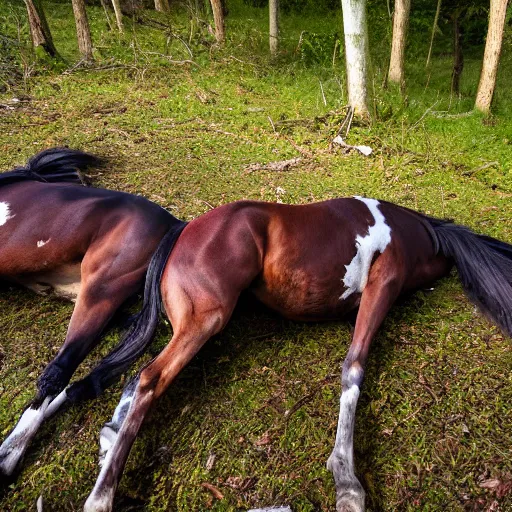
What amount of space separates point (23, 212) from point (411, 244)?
2329mm

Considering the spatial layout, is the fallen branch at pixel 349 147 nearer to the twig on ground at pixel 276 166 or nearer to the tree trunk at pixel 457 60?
the twig on ground at pixel 276 166

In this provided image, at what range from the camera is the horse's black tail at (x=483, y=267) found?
2.90 meters

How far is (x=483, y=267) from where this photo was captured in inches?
119

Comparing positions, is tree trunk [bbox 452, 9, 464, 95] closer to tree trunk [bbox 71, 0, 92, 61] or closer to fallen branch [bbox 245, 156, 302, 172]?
fallen branch [bbox 245, 156, 302, 172]

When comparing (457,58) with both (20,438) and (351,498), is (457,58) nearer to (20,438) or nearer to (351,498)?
(351,498)

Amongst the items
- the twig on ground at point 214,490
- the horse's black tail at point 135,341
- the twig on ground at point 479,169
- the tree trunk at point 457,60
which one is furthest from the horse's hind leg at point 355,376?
the tree trunk at point 457,60

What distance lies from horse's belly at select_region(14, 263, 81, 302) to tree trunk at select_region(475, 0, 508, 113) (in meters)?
6.12

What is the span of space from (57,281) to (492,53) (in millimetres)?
6445

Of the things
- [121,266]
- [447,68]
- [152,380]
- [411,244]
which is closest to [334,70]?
[447,68]

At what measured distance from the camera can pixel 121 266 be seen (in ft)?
8.86

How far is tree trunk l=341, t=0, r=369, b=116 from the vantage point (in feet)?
18.6

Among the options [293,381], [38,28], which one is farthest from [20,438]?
[38,28]

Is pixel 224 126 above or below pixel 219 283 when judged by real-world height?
below

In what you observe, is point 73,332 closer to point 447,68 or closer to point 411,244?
point 411,244
